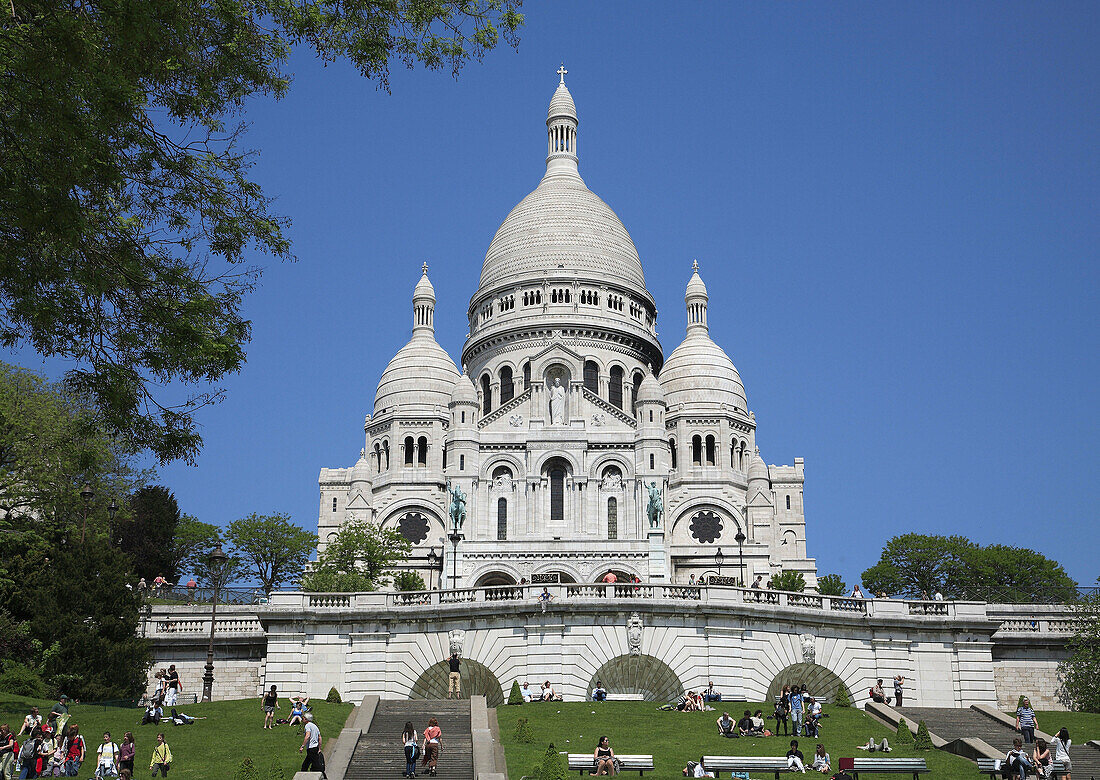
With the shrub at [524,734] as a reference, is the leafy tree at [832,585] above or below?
above

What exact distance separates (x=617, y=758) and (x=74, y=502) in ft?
107

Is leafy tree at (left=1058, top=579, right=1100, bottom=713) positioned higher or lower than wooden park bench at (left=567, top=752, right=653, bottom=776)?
higher

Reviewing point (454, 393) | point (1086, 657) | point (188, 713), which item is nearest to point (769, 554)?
point (454, 393)

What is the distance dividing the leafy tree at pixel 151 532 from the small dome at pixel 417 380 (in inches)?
1077

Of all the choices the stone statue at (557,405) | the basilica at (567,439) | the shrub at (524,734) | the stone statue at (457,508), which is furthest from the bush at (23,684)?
the stone statue at (557,405)

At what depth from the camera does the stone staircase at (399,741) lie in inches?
1114

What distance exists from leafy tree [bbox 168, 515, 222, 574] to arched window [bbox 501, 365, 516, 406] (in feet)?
76.4

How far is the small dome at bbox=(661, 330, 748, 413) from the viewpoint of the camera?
9575 cm

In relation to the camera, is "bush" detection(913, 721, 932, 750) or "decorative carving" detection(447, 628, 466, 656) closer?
"bush" detection(913, 721, 932, 750)

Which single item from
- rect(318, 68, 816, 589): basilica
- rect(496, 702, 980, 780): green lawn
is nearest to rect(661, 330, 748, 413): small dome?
rect(318, 68, 816, 589): basilica

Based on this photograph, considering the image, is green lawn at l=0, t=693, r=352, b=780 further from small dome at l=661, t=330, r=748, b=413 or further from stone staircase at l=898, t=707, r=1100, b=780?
small dome at l=661, t=330, r=748, b=413

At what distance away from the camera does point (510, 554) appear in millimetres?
76000

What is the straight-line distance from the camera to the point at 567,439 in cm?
8362

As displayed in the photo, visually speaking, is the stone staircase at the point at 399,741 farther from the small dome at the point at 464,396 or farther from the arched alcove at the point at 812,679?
the small dome at the point at 464,396
